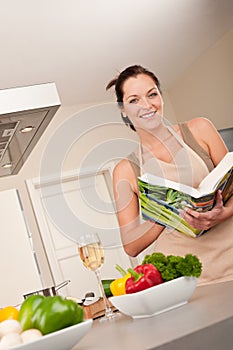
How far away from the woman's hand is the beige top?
0.22 ft

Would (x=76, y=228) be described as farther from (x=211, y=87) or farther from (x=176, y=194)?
(x=176, y=194)

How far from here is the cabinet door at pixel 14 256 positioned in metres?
3.84

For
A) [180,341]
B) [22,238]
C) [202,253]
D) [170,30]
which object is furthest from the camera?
[170,30]

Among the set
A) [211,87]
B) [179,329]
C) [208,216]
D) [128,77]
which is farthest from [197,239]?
[211,87]

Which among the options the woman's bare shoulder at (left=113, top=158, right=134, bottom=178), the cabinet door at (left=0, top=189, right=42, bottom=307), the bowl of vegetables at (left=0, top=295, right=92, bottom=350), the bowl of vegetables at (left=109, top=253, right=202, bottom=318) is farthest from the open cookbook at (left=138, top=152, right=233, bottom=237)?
→ the cabinet door at (left=0, top=189, right=42, bottom=307)

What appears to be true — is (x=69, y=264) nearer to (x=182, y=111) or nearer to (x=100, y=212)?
(x=100, y=212)

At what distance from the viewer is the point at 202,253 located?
7.11 feet

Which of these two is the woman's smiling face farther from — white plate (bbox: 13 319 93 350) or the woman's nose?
white plate (bbox: 13 319 93 350)

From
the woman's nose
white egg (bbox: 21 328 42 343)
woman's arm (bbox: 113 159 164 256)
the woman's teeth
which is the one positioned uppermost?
the woman's nose

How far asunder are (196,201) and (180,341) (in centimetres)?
117

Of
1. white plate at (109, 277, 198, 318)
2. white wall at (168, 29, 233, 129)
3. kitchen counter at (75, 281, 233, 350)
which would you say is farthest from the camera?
white wall at (168, 29, 233, 129)

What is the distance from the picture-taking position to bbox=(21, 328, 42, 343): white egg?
0.94 m

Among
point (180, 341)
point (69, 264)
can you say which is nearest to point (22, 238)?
point (69, 264)

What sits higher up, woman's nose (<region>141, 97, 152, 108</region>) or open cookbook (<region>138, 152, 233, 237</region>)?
woman's nose (<region>141, 97, 152, 108</region>)
